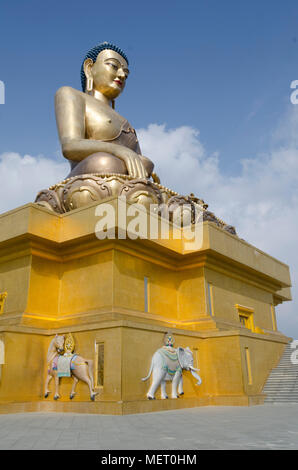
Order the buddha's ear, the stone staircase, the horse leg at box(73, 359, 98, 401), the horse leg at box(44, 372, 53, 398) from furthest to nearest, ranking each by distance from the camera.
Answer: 1. the buddha's ear
2. the stone staircase
3. the horse leg at box(44, 372, 53, 398)
4. the horse leg at box(73, 359, 98, 401)

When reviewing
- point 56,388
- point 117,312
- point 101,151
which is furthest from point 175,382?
point 101,151

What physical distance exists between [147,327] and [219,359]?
2355 mm

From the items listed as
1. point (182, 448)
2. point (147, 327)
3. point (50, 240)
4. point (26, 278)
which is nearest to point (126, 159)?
point (50, 240)

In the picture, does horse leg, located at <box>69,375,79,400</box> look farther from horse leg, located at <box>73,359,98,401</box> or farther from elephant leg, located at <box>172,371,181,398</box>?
elephant leg, located at <box>172,371,181,398</box>

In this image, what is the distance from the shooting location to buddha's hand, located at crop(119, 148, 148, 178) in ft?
41.9

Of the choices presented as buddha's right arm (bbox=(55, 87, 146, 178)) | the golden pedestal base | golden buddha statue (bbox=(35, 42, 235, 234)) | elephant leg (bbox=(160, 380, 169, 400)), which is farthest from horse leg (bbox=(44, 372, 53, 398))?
buddha's right arm (bbox=(55, 87, 146, 178))

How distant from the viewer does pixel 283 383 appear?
36.3 ft

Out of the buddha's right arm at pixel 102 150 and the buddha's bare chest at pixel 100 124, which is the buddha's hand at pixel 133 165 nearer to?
the buddha's right arm at pixel 102 150

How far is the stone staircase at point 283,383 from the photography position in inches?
404

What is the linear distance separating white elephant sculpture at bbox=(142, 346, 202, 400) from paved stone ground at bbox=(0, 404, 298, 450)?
1.22m

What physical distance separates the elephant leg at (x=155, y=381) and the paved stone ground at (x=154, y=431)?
99 centimetres

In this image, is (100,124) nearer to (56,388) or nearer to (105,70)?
(105,70)

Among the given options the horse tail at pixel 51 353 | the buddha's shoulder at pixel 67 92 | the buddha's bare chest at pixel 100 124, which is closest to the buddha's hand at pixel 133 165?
the buddha's bare chest at pixel 100 124

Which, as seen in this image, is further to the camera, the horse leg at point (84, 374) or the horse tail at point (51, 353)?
the horse tail at point (51, 353)
